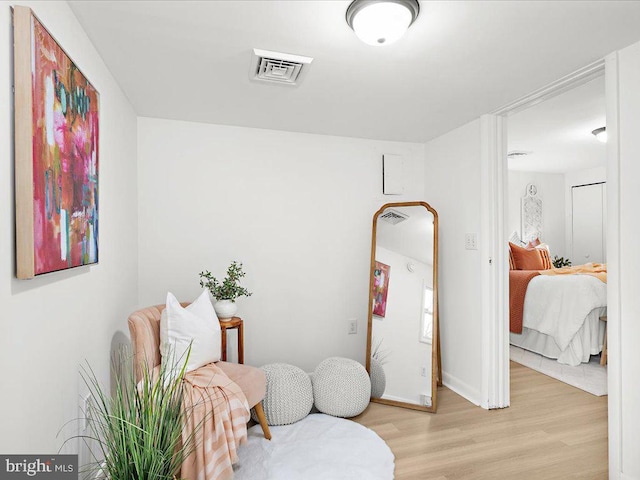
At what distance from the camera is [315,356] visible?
345 cm

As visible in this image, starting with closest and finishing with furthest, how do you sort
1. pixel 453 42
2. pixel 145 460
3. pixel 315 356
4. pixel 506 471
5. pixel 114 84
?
pixel 145 460 < pixel 453 42 < pixel 506 471 < pixel 114 84 < pixel 315 356

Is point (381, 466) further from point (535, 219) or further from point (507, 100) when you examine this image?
point (535, 219)

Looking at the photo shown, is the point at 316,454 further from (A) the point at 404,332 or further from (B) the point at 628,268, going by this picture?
(B) the point at 628,268

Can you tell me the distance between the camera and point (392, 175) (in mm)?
3668

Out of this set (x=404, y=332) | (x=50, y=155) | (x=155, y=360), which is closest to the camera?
(x=50, y=155)

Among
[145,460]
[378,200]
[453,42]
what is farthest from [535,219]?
[145,460]

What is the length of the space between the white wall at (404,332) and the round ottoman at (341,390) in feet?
1.19

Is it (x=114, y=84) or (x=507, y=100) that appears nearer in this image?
(x=114, y=84)

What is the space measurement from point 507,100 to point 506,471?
2310mm

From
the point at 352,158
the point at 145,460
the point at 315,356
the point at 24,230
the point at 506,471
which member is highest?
the point at 352,158

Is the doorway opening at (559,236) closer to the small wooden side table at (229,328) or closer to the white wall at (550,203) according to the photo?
the white wall at (550,203)

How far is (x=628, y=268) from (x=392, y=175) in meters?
2.08

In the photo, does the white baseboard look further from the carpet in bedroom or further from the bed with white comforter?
the bed with white comforter

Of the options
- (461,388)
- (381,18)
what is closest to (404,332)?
(461,388)
